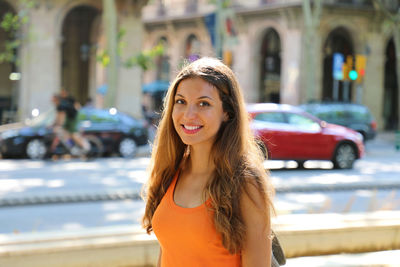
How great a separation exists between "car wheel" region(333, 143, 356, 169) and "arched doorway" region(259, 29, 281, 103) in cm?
2089

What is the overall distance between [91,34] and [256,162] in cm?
3068

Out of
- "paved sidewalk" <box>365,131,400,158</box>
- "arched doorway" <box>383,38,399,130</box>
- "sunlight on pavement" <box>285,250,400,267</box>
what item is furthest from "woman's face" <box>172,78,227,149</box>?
"arched doorway" <box>383,38,399,130</box>

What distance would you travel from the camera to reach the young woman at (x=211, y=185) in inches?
88.7

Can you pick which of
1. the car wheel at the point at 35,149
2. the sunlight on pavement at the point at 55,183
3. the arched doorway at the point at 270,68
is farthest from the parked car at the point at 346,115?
the arched doorway at the point at 270,68

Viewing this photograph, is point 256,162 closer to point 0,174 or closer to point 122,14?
point 0,174

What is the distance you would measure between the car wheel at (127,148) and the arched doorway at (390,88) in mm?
24433

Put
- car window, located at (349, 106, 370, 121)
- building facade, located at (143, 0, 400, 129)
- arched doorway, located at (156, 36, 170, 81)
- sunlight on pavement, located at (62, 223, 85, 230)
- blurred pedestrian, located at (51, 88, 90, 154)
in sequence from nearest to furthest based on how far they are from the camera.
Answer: sunlight on pavement, located at (62, 223, 85, 230) → blurred pedestrian, located at (51, 88, 90, 154) → car window, located at (349, 106, 370, 121) → building facade, located at (143, 0, 400, 129) → arched doorway, located at (156, 36, 170, 81)

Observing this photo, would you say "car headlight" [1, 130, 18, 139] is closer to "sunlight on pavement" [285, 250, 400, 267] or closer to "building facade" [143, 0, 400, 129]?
"sunlight on pavement" [285, 250, 400, 267]

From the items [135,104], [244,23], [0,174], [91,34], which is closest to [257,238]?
[0,174]

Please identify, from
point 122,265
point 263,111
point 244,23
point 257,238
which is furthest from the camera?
point 244,23

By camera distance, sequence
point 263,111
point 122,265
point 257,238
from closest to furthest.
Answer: point 257,238, point 122,265, point 263,111

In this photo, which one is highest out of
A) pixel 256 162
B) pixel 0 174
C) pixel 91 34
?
pixel 91 34

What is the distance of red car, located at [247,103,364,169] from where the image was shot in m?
15.0

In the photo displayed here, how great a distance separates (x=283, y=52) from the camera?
3378 cm
